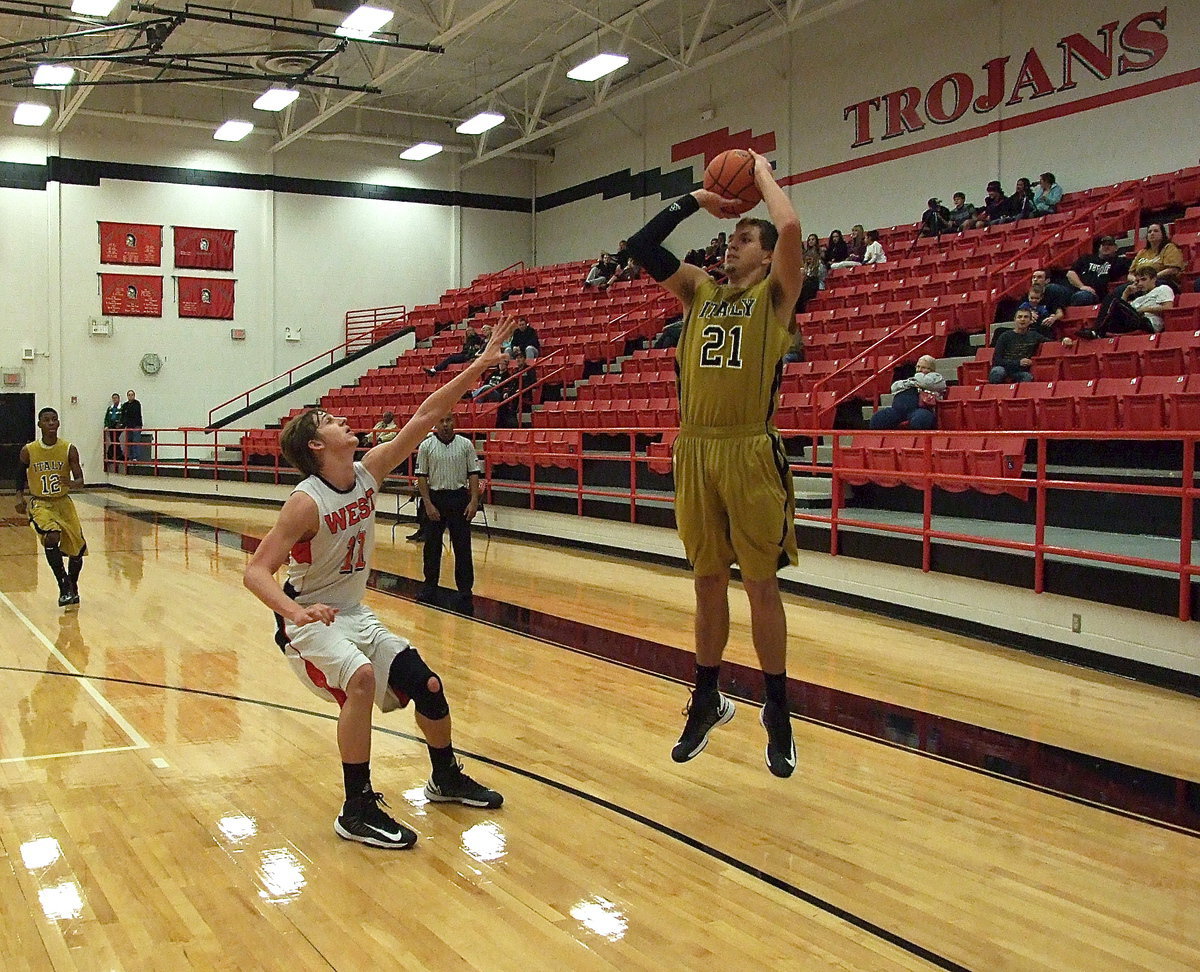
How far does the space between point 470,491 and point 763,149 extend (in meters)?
12.7

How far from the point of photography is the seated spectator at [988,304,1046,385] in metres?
9.75

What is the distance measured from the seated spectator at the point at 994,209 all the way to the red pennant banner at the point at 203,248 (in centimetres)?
1542

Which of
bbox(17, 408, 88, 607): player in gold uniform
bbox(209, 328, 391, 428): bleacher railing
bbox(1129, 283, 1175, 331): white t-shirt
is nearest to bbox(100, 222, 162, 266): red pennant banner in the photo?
bbox(209, 328, 391, 428): bleacher railing

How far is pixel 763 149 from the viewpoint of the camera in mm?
19688

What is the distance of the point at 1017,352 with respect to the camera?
988 centimetres

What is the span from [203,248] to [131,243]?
136 centimetres

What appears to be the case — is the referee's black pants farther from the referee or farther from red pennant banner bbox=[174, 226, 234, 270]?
red pennant banner bbox=[174, 226, 234, 270]

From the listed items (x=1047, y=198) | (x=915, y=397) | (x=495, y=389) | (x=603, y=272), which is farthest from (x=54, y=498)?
(x=603, y=272)

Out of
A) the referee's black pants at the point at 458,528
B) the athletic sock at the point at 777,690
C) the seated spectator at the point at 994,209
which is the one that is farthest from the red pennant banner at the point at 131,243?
the athletic sock at the point at 777,690

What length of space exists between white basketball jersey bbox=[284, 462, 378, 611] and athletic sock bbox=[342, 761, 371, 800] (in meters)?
0.52

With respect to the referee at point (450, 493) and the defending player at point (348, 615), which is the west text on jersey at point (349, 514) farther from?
the referee at point (450, 493)

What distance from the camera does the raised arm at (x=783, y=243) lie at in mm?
3621

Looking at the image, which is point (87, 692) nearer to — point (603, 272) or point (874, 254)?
point (874, 254)

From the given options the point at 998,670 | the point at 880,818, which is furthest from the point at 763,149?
the point at 880,818
